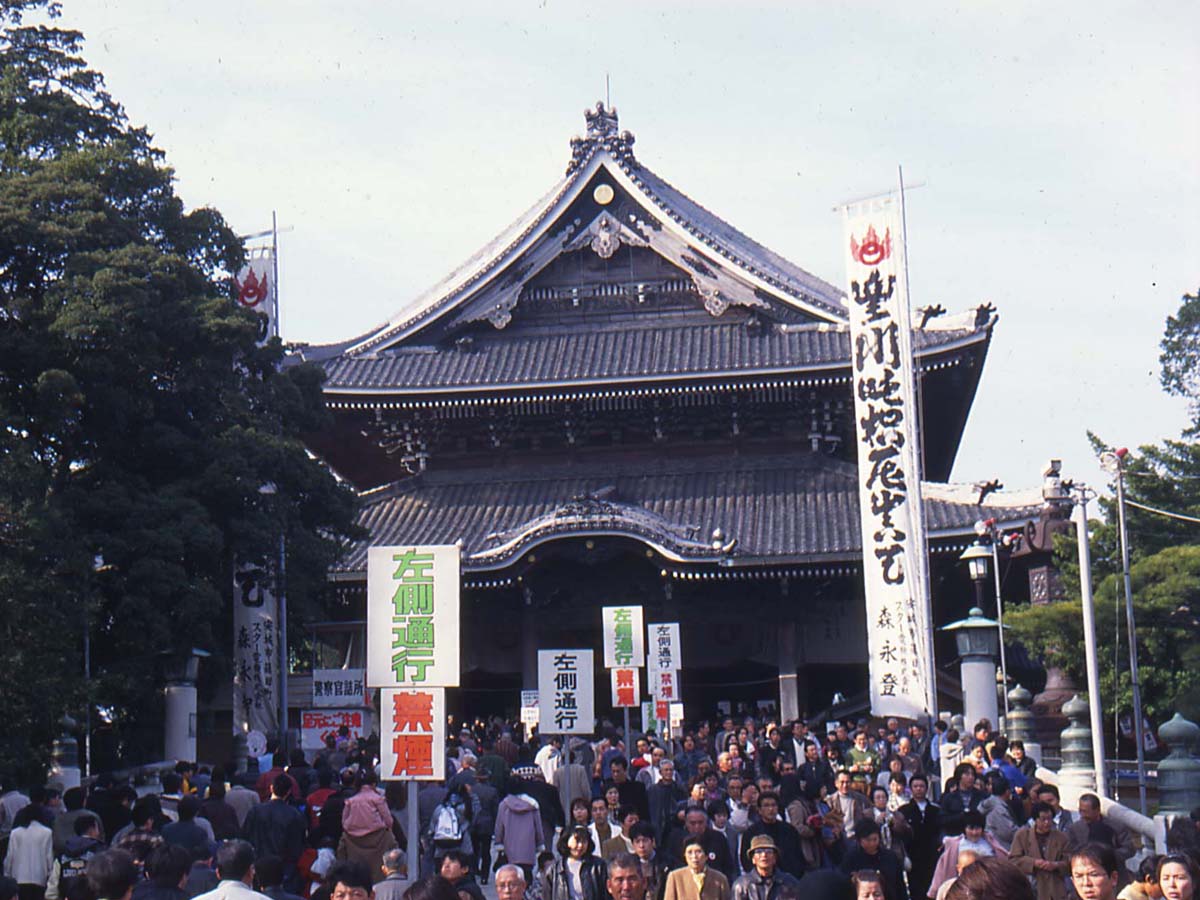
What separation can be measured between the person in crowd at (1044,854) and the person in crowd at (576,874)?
2871 mm

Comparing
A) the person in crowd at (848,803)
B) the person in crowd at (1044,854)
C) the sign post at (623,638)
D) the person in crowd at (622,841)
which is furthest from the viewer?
the sign post at (623,638)

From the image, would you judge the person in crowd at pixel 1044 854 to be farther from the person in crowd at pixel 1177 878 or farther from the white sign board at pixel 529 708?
the white sign board at pixel 529 708

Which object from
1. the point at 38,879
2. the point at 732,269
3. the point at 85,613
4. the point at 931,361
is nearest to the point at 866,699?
the point at 931,361

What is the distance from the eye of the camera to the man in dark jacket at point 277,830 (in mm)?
12656

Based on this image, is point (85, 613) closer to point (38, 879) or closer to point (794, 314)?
point (38, 879)

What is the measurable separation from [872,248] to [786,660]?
26.6 feet

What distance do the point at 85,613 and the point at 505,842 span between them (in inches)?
261

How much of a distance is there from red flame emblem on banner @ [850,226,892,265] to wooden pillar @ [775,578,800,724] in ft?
21.2

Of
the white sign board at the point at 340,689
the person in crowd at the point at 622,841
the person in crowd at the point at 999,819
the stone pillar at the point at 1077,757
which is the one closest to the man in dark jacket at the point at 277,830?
the person in crowd at the point at 622,841

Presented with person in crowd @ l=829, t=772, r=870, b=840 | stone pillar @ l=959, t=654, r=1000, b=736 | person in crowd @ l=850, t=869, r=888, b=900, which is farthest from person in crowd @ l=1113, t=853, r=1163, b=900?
stone pillar @ l=959, t=654, r=1000, b=736

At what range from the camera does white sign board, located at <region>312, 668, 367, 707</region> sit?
23750 millimetres

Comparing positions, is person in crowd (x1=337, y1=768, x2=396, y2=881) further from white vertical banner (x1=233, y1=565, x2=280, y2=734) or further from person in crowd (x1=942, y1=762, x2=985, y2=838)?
white vertical banner (x1=233, y1=565, x2=280, y2=734)

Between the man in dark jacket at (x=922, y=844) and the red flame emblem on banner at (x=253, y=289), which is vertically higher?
the red flame emblem on banner at (x=253, y=289)

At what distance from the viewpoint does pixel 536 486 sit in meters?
31.6
